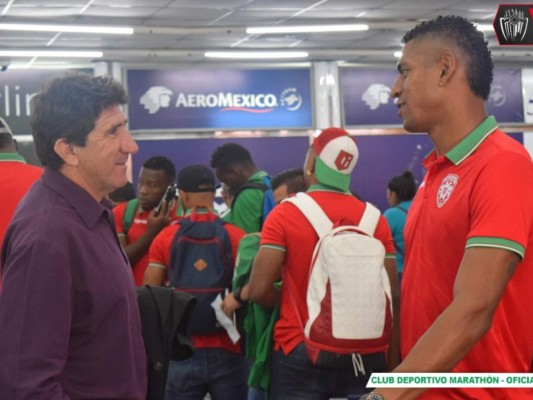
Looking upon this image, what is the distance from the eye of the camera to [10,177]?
11.9 feet

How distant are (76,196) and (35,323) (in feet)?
1.13

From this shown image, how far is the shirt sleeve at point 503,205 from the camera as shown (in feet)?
6.23

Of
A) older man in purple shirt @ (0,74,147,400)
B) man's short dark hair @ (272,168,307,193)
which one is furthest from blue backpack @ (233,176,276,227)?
older man in purple shirt @ (0,74,147,400)

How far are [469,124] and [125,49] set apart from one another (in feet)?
38.3

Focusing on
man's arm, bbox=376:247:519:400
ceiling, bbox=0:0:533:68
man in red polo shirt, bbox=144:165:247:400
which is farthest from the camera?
ceiling, bbox=0:0:533:68

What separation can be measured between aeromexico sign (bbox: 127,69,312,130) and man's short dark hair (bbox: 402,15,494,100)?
1177cm

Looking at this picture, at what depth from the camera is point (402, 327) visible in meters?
2.27

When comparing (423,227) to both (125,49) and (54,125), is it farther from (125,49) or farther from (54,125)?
(125,49)

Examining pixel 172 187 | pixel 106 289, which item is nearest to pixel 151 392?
pixel 106 289

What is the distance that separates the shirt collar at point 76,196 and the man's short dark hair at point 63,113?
5 centimetres

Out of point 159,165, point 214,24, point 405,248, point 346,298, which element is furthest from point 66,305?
point 214,24

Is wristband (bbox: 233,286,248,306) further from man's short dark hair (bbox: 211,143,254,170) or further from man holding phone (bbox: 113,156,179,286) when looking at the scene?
man's short dark hair (bbox: 211,143,254,170)

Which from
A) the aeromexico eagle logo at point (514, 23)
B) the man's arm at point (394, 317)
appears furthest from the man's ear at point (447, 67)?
the aeromexico eagle logo at point (514, 23)

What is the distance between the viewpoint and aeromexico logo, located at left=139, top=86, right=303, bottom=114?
548 inches
